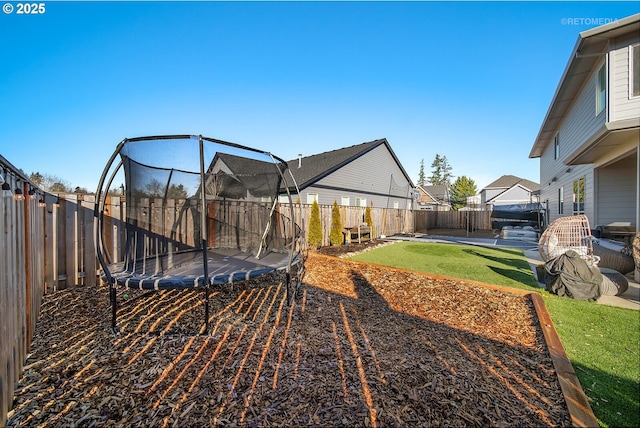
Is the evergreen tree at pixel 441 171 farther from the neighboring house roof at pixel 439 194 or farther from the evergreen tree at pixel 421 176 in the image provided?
→ the neighboring house roof at pixel 439 194

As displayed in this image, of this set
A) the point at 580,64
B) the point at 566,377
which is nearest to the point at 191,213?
the point at 566,377

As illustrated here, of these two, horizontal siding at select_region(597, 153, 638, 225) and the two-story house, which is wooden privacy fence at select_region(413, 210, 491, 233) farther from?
horizontal siding at select_region(597, 153, 638, 225)

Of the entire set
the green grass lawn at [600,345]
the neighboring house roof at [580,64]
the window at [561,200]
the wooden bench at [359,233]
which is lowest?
the green grass lawn at [600,345]

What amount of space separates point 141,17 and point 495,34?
922 centimetres

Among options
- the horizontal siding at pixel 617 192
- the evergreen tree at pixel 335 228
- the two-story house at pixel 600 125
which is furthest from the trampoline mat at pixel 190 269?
the horizontal siding at pixel 617 192

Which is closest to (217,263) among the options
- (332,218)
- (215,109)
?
(332,218)

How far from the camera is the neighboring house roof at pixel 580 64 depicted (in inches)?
219

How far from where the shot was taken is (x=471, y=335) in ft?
9.83

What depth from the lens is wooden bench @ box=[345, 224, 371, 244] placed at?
10.5 m

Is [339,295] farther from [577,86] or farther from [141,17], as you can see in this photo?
[577,86]

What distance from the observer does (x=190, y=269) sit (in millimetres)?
3664

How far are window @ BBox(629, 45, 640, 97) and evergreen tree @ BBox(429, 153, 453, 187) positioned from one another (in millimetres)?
60683

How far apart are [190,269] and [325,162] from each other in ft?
42.1

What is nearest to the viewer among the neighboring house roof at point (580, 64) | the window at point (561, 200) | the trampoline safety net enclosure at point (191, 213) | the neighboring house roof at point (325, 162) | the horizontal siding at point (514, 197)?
the trampoline safety net enclosure at point (191, 213)
